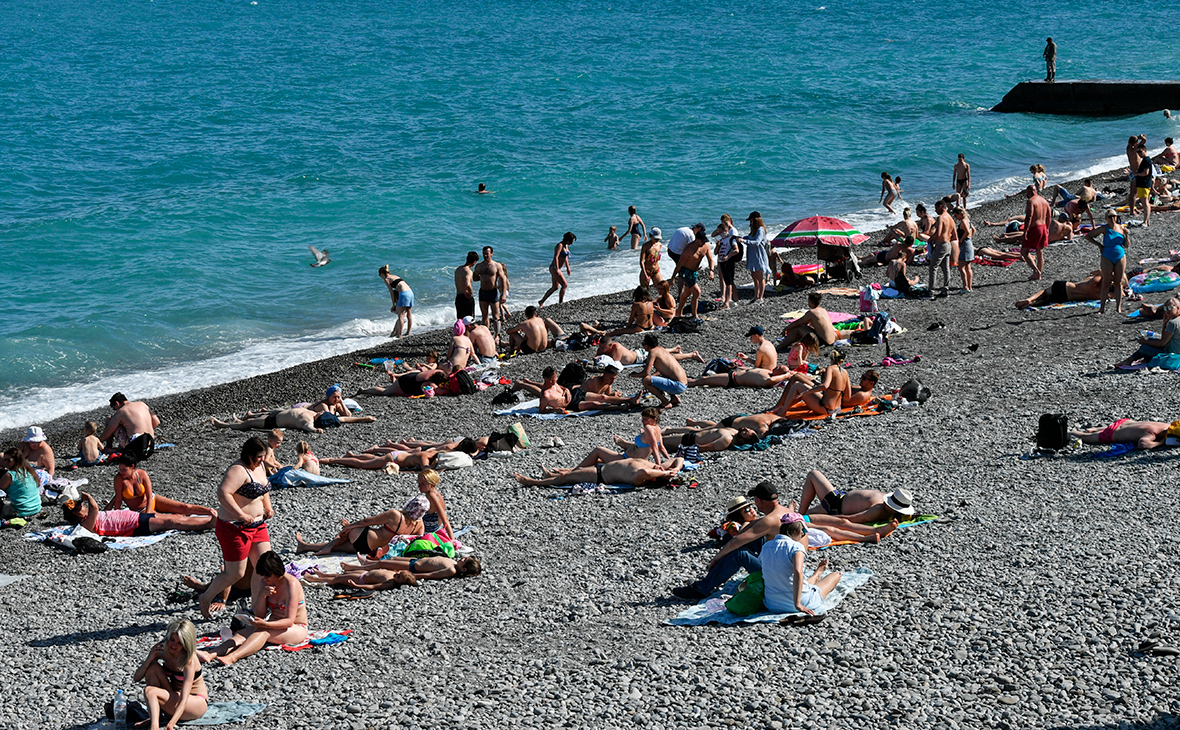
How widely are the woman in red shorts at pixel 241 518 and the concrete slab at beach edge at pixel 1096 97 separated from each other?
138 ft

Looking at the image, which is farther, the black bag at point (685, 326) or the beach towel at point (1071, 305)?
the black bag at point (685, 326)

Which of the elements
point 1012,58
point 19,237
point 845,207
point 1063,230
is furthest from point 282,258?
point 1012,58

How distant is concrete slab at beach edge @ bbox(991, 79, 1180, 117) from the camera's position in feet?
141

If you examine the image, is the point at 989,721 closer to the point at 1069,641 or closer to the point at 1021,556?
the point at 1069,641

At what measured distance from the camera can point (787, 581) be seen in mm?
7691

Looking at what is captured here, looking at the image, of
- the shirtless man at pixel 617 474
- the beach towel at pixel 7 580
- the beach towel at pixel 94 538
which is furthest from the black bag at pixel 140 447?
the shirtless man at pixel 617 474

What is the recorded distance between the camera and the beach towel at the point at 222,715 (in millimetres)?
6938

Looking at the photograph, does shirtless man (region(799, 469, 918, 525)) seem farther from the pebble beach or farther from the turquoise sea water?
the turquoise sea water

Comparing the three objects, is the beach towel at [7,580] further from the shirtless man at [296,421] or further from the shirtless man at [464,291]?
the shirtless man at [464,291]

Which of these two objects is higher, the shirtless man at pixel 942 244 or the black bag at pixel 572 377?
the shirtless man at pixel 942 244

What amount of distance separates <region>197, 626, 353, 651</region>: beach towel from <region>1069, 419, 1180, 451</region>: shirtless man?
268 inches

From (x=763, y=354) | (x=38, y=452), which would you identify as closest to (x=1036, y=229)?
(x=763, y=354)

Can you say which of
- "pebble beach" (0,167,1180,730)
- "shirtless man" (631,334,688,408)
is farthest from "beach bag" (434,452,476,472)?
"shirtless man" (631,334,688,408)

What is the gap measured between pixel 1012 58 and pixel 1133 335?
55643mm
